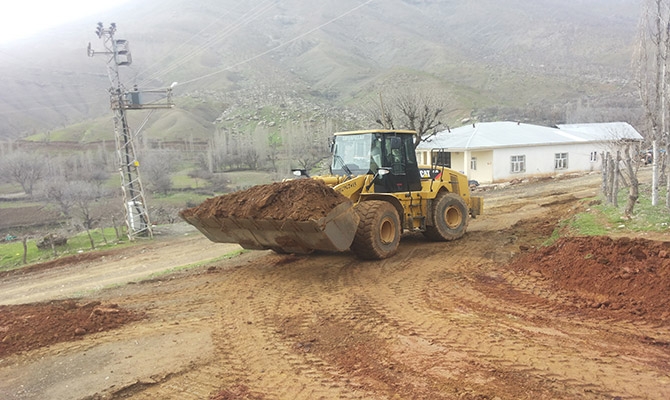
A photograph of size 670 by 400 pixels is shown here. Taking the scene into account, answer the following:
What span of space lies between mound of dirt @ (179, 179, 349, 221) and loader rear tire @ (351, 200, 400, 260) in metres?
1.06

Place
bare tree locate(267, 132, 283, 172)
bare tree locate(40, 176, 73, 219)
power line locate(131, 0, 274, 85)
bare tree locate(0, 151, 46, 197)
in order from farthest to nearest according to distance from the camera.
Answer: power line locate(131, 0, 274, 85), bare tree locate(267, 132, 283, 172), bare tree locate(0, 151, 46, 197), bare tree locate(40, 176, 73, 219)

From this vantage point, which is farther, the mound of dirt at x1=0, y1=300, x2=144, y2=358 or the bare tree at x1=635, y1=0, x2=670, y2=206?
the bare tree at x1=635, y1=0, x2=670, y2=206

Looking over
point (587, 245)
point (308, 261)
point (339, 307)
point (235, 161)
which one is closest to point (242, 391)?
point (339, 307)

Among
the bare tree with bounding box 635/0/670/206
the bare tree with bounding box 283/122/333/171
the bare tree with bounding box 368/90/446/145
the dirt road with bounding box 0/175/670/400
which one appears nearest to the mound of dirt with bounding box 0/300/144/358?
the dirt road with bounding box 0/175/670/400

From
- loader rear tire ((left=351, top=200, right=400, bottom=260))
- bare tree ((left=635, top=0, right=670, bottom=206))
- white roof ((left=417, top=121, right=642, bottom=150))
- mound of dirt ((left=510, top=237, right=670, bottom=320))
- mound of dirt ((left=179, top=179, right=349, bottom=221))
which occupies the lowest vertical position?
mound of dirt ((left=510, top=237, right=670, bottom=320))

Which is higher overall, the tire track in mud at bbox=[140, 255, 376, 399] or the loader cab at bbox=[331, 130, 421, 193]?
the loader cab at bbox=[331, 130, 421, 193]

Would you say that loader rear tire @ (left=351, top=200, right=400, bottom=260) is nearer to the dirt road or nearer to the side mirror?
the dirt road

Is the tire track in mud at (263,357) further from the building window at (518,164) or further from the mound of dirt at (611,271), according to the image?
the building window at (518,164)

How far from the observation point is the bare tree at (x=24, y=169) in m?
44.6

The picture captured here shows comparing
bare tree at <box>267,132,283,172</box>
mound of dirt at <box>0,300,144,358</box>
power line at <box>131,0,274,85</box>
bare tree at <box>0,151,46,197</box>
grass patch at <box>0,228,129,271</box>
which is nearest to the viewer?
mound of dirt at <box>0,300,144,358</box>

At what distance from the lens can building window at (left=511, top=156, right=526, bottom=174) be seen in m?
35.0

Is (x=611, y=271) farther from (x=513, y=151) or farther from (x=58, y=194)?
(x=58, y=194)

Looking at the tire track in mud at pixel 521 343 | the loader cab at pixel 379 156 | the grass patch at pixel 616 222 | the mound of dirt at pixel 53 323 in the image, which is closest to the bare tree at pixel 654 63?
the grass patch at pixel 616 222

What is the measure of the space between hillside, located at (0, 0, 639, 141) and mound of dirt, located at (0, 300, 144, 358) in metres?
31.6
